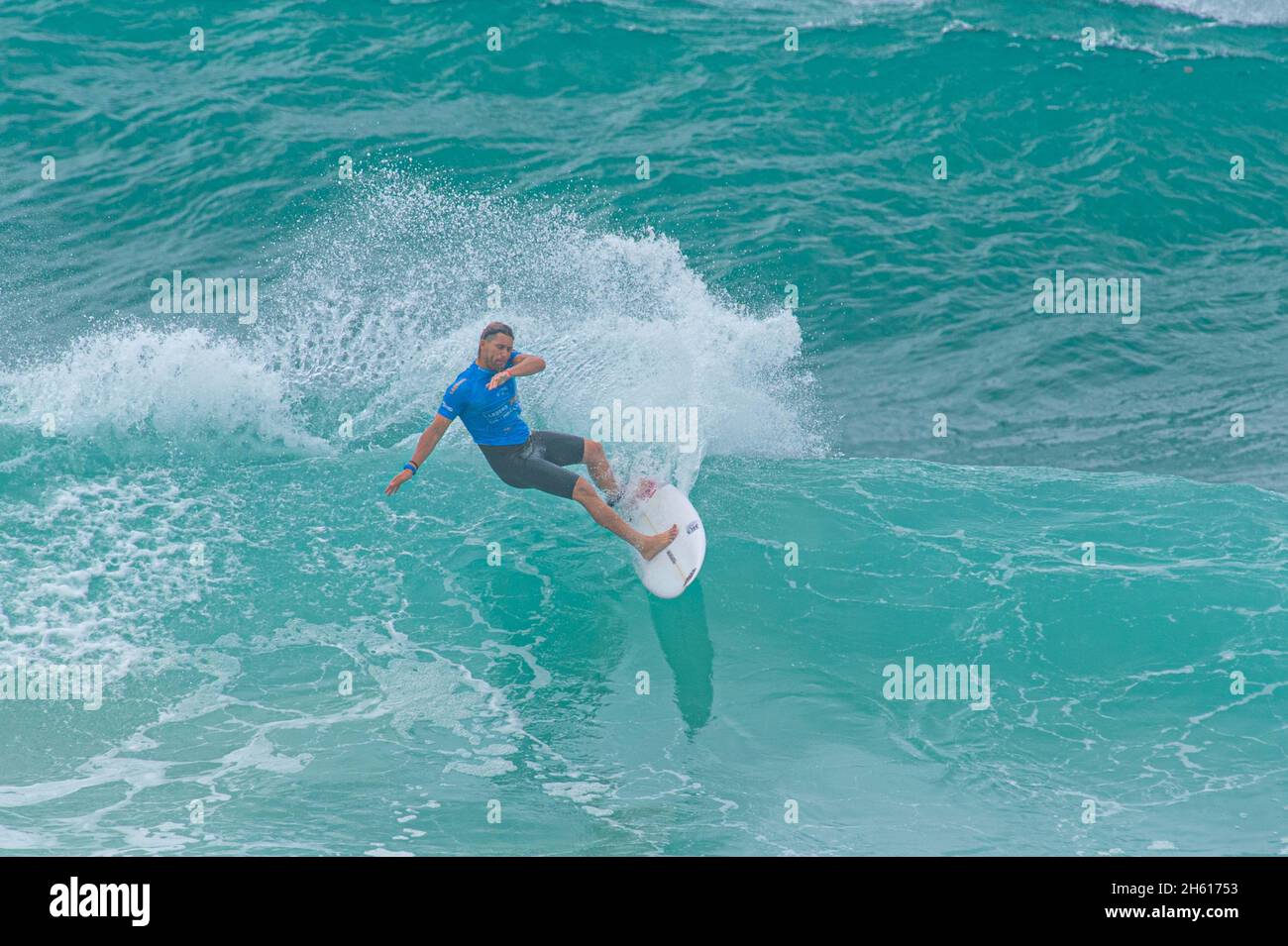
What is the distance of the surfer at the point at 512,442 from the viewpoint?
35.5 feet

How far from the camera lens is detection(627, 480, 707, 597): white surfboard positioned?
11.5m

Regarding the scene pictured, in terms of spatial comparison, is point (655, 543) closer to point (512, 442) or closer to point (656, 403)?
point (512, 442)

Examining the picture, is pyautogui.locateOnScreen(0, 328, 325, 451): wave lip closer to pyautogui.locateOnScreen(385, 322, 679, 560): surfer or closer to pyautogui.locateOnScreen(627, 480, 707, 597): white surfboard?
pyautogui.locateOnScreen(385, 322, 679, 560): surfer

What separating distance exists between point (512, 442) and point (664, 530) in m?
1.67

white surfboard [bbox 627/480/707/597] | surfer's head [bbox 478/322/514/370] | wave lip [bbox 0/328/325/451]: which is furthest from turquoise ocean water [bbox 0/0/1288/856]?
surfer's head [bbox 478/322/514/370]

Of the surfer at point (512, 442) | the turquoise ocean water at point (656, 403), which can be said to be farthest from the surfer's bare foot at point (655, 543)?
the turquoise ocean water at point (656, 403)

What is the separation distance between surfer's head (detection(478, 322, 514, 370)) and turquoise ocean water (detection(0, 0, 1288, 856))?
2.46 meters

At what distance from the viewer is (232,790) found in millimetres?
9570

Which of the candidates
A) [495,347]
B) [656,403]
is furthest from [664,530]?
[656,403]

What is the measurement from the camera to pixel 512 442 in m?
11.2

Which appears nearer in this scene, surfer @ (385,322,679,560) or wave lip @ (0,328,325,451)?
surfer @ (385,322,679,560)

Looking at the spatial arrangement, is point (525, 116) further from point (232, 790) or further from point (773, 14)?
point (232, 790)

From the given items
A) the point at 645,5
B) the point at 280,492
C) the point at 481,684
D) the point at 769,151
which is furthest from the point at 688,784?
the point at 645,5

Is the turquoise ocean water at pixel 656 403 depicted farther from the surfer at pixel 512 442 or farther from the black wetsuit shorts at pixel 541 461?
the black wetsuit shorts at pixel 541 461
